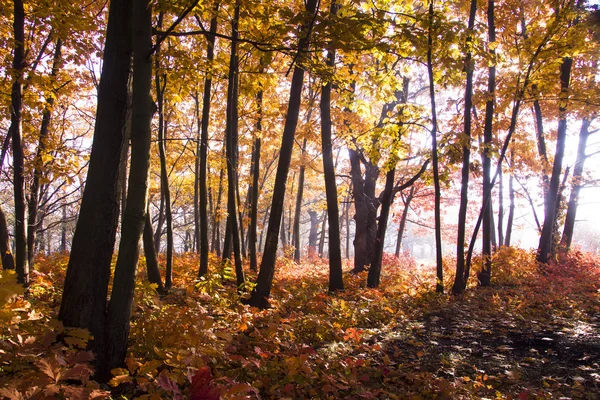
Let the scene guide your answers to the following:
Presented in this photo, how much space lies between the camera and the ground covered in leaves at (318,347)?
8.69 feet

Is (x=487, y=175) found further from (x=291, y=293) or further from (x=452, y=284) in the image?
(x=291, y=293)

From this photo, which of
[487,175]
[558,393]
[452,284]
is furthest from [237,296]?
[487,175]

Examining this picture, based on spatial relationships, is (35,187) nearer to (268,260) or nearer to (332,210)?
(268,260)

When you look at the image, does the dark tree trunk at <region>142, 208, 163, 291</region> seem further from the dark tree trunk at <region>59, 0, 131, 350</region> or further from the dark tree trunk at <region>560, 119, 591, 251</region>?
the dark tree trunk at <region>560, 119, 591, 251</region>

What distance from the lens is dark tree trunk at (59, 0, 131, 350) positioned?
3.43 m

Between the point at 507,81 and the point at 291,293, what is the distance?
25.1 feet

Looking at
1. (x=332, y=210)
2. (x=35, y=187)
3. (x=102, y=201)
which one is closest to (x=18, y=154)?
(x=35, y=187)

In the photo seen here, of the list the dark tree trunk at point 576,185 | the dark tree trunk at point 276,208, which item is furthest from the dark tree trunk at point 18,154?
the dark tree trunk at point 576,185

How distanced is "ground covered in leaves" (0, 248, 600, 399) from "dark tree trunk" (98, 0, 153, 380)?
255 mm

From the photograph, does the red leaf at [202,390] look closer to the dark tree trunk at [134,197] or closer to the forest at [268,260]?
the forest at [268,260]

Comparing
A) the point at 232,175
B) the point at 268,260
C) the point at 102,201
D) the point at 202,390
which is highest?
the point at 232,175

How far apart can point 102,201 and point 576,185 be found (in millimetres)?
18039

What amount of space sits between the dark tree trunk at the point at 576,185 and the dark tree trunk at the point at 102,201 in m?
17.2

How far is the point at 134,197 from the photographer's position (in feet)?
11.9
